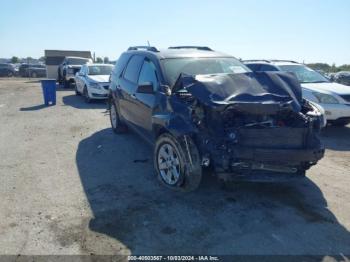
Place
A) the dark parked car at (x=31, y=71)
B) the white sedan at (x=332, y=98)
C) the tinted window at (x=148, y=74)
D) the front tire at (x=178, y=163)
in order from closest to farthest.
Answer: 1. the front tire at (x=178, y=163)
2. the tinted window at (x=148, y=74)
3. the white sedan at (x=332, y=98)
4. the dark parked car at (x=31, y=71)

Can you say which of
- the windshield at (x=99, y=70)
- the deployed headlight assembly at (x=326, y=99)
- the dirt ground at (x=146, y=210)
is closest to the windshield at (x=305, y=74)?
the deployed headlight assembly at (x=326, y=99)

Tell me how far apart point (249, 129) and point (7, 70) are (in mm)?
37737

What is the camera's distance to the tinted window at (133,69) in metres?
6.11

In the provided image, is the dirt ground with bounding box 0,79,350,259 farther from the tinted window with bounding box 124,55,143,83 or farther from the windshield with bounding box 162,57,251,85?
the windshield with bounding box 162,57,251,85

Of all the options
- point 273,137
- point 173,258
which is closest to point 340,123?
point 273,137

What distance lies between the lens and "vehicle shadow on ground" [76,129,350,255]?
3.37 metres

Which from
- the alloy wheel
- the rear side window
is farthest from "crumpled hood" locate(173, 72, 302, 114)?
the rear side window

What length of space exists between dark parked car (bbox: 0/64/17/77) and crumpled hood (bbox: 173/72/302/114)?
36453mm

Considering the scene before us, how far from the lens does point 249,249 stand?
3307 mm

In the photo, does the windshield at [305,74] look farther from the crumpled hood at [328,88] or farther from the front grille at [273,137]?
the front grille at [273,137]

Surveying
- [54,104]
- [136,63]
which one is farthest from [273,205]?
[54,104]

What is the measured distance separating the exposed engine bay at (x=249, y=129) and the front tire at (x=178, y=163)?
12 cm

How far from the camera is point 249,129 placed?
3.99 metres

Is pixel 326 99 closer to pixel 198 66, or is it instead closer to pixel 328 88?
pixel 328 88
